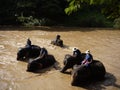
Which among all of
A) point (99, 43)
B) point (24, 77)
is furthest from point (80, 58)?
point (99, 43)

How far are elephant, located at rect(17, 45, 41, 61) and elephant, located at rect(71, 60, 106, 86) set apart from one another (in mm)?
3803

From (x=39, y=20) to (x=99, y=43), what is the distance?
31.5ft

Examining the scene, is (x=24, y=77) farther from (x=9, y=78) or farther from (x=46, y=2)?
(x=46, y=2)

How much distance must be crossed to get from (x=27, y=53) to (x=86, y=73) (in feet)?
→ 14.8

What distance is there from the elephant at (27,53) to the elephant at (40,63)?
1283 millimetres

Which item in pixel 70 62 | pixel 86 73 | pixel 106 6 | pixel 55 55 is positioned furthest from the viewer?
pixel 55 55

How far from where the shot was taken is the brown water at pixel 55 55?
11867 millimetres

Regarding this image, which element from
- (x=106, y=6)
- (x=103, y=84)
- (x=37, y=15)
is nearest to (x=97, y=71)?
(x=103, y=84)

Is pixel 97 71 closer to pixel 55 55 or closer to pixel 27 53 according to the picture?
pixel 55 55

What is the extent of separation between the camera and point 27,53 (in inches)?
604

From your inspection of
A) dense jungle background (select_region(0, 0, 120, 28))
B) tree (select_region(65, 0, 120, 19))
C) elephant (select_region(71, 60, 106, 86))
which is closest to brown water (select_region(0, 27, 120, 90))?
elephant (select_region(71, 60, 106, 86))

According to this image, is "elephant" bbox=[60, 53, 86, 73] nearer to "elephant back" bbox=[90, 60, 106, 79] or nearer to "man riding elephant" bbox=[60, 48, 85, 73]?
"man riding elephant" bbox=[60, 48, 85, 73]

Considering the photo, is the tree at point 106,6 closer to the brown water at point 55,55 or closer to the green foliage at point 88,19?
the brown water at point 55,55

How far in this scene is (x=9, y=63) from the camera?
14.3m
